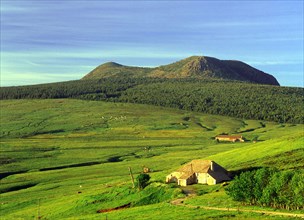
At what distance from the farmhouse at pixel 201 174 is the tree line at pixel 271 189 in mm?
14470

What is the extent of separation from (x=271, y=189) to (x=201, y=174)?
2528cm

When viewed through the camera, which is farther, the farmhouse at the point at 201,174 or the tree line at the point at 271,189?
the farmhouse at the point at 201,174

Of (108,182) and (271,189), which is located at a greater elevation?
(271,189)

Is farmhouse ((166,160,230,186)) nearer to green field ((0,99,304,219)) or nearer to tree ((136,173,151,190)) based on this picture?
green field ((0,99,304,219))

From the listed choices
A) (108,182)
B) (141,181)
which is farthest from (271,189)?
(108,182)

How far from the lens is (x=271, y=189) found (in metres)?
80.6

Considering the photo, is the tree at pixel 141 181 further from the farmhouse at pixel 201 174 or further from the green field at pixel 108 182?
the farmhouse at pixel 201 174

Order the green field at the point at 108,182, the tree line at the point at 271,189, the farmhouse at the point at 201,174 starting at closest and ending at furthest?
1. the tree line at the point at 271,189
2. the green field at the point at 108,182
3. the farmhouse at the point at 201,174

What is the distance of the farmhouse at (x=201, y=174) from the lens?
334 ft

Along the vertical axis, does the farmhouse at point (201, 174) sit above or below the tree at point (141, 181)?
above

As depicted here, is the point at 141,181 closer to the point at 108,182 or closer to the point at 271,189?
the point at 271,189

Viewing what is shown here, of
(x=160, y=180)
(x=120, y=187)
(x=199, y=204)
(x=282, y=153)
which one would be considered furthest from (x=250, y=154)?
(x=199, y=204)

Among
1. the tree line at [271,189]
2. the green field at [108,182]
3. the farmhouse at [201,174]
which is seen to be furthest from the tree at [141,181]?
the tree line at [271,189]

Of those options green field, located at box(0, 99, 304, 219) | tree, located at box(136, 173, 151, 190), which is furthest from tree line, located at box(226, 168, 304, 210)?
tree, located at box(136, 173, 151, 190)
